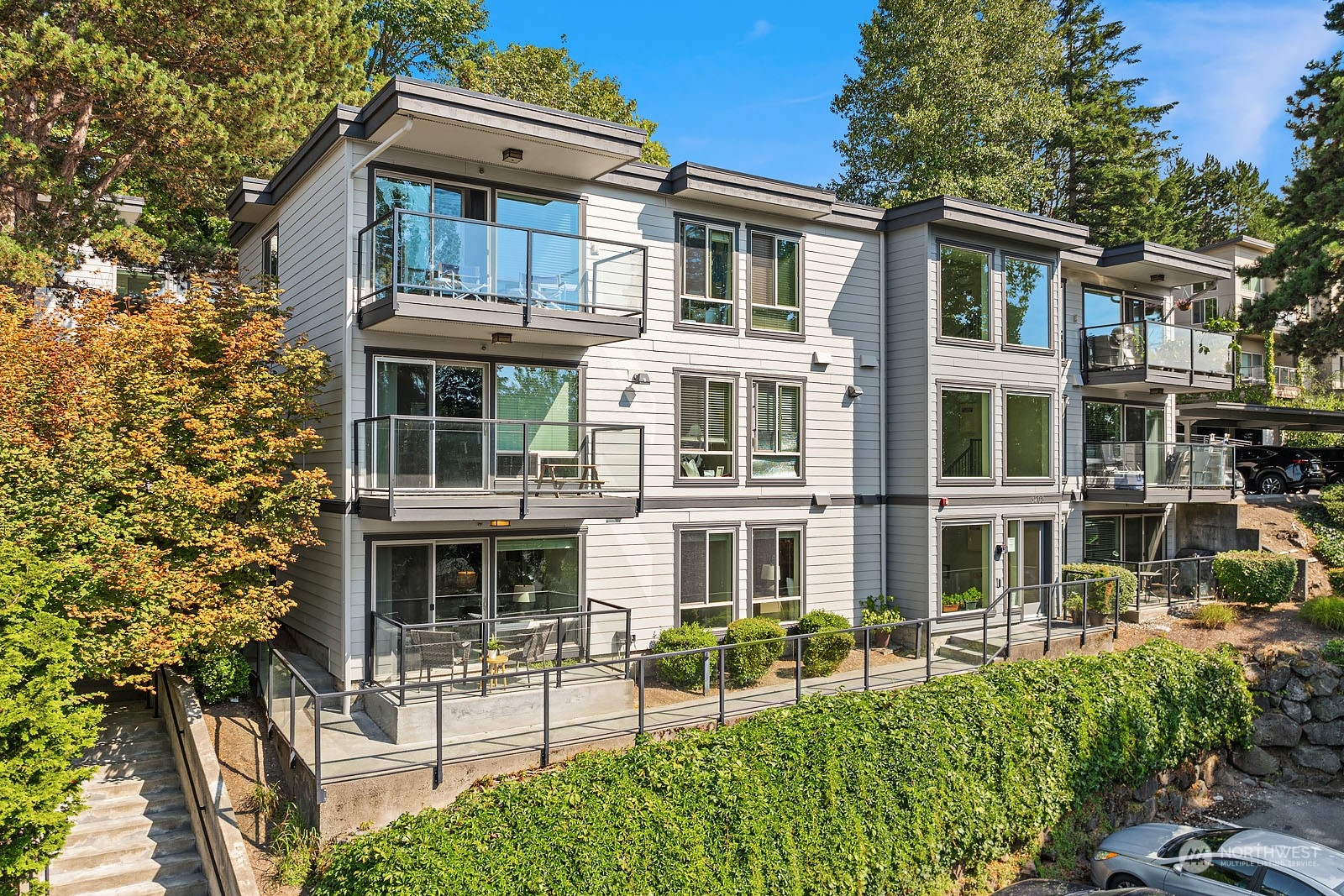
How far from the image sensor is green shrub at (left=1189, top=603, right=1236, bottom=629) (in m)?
18.8

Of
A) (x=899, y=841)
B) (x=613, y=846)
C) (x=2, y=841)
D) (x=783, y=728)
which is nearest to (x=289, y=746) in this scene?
(x=2, y=841)

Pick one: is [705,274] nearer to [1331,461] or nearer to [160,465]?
A: [160,465]

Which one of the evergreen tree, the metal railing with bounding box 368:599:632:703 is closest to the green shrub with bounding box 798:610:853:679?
the metal railing with bounding box 368:599:632:703

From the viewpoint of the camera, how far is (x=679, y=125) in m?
38.9

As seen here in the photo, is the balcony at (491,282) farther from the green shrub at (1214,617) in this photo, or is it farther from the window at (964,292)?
the green shrub at (1214,617)

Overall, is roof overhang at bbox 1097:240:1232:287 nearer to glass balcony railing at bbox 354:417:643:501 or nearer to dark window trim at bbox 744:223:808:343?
dark window trim at bbox 744:223:808:343

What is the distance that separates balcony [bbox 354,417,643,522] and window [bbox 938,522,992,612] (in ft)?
25.2

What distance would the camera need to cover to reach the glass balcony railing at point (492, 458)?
12367 millimetres

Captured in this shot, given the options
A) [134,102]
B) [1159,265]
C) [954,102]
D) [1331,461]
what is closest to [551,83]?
[954,102]

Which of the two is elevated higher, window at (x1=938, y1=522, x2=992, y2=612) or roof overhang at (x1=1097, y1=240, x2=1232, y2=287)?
roof overhang at (x1=1097, y1=240, x2=1232, y2=287)

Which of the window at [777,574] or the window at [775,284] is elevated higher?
the window at [775,284]

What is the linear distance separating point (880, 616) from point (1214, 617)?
7.94 metres

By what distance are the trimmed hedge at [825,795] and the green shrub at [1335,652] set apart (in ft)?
14.3

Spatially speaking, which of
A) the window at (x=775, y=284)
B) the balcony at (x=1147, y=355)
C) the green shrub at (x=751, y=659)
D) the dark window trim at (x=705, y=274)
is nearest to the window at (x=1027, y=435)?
the balcony at (x=1147, y=355)
